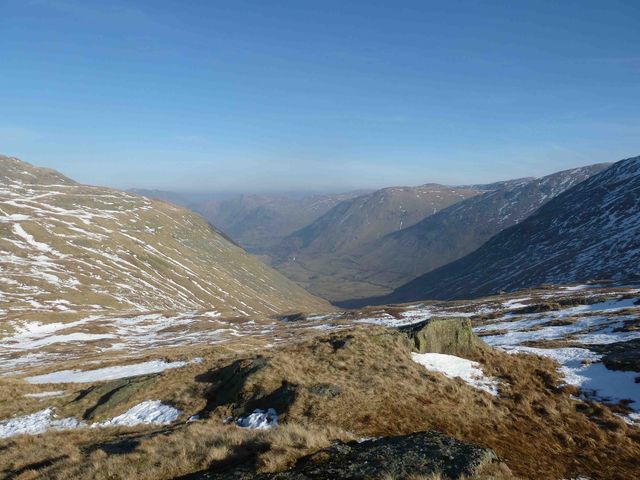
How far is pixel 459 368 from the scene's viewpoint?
1021 inches

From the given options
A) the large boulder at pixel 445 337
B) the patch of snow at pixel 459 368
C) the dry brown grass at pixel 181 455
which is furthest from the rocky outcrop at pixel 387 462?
the large boulder at pixel 445 337

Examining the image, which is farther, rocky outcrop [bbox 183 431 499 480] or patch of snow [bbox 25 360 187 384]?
patch of snow [bbox 25 360 187 384]

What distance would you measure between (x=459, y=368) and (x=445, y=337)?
375 cm

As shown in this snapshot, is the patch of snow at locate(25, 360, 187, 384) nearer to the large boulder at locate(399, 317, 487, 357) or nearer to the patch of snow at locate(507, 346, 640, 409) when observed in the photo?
the large boulder at locate(399, 317, 487, 357)

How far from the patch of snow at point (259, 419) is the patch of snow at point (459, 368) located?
10848 mm

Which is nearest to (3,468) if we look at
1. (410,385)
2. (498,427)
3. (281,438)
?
(281,438)

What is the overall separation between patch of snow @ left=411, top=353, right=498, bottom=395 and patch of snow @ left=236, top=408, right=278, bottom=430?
10.8 metres

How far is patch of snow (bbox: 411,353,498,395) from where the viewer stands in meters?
23.8

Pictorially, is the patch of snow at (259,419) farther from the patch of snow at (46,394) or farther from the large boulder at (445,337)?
the patch of snow at (46,394)

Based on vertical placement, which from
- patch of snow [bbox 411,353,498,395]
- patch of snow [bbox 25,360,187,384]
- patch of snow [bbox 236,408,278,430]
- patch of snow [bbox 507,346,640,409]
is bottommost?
patch of snow [bbox 25,360,187,384]

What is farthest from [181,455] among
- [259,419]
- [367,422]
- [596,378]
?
[596,378]

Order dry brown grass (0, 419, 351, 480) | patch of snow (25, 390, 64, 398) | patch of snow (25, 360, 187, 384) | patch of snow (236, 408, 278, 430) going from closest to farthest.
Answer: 1. dry brown grass (0, 419, 351, 480)
2. patch of snow (236, 408, 278, 430)
3. patch of snow (25, 390, 64, 398)
4. patch of snow (25, 360, 187, 384)

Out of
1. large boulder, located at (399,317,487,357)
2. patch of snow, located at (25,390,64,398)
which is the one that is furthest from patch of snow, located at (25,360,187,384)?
large boulder, located at (399,317,487,357)

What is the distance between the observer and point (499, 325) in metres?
67.5
